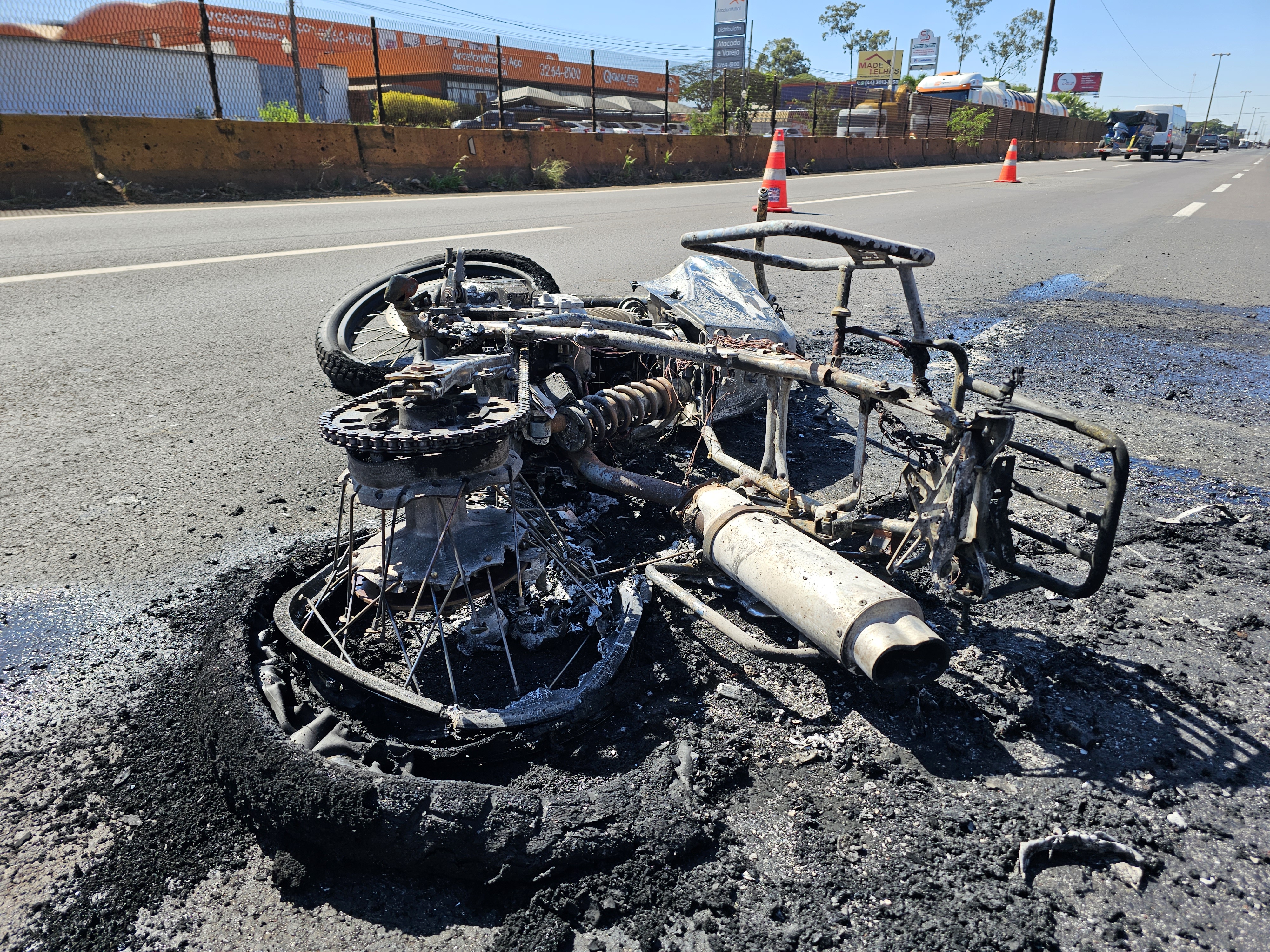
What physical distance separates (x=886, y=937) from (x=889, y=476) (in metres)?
2.63

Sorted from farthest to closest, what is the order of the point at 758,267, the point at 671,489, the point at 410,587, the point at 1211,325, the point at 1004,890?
the point at 1211,325
the point at 758,267
the point at 671,489
the point at 410,587
the point at 1004,890

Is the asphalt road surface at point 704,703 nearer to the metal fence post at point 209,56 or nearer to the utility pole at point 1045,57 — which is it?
the metal fence post at point 209,56

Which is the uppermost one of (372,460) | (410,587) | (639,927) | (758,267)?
(758,267)

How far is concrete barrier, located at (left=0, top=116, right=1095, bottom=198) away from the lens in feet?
35.5

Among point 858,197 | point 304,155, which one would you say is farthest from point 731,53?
point 304,155

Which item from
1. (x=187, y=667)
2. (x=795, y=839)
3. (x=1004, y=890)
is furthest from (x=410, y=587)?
(x=1004, y=890)

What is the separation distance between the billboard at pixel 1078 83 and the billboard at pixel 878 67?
118 ft

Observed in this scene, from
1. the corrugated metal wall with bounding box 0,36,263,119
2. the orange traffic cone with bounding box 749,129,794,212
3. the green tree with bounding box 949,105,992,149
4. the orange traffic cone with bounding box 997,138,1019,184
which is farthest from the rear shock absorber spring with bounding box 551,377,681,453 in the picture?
the green tree with bounding box 949,105,992,149

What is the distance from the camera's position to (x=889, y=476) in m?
3.94

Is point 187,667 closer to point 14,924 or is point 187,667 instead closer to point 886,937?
point 14,924

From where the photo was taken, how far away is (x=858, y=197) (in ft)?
→ 54.2

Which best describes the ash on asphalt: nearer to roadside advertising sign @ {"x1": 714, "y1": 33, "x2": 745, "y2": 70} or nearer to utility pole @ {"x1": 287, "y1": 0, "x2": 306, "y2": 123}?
utility pole @ {"x1": 287, "y1": 0, "x2": 306, "y2": 123}

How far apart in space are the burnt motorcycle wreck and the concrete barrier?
1104 cm

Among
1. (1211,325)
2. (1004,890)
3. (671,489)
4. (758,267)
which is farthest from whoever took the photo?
(1211,325)
